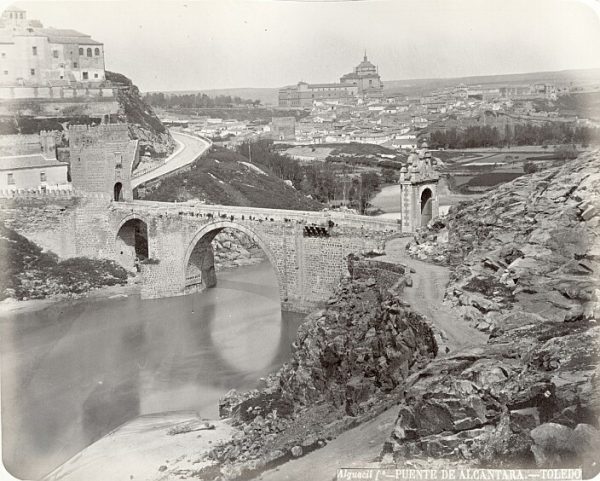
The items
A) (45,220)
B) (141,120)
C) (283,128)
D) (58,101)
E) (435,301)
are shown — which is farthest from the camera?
(283,128)

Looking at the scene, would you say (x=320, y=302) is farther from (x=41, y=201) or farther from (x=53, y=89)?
(x=53, y=89)

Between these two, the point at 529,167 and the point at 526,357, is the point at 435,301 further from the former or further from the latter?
the point at 529,167

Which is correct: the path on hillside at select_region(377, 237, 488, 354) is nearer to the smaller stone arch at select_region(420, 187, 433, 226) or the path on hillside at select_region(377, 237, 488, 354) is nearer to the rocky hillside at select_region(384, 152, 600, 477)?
the rocky hillside at select_region(384, 152, 600, 477)

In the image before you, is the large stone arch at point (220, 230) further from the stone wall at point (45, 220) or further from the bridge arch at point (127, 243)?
the stone wall at point (45, 220)

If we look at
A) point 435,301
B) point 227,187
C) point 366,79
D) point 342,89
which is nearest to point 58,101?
point 227,187

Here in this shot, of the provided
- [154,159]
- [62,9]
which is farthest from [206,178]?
[62,9]

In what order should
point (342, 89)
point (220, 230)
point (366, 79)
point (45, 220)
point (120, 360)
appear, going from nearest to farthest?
point (120, 360) < point (220, 230) < point (366, 79) < point (45, 220) < point (342, 89)
